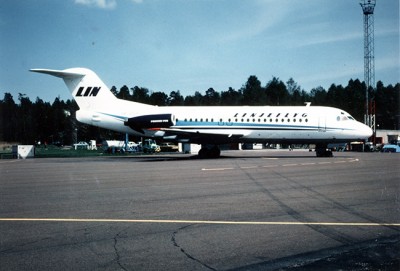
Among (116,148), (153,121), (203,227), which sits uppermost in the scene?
(153,121)

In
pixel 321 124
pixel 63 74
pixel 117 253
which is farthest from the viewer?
pixel 63 74

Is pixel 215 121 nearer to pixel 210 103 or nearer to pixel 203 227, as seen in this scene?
pixel 203 227

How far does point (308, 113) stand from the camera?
29.8m

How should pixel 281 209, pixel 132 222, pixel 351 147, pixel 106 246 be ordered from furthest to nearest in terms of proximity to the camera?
pixel 351 147
pixel 281 209
pixel 132 222
pixel 106 246

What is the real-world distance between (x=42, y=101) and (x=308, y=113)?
143m

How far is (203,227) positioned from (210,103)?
138 metres

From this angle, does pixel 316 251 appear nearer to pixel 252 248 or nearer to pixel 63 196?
pixel 252 248


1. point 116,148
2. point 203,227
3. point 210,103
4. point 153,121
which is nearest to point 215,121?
point 153,121

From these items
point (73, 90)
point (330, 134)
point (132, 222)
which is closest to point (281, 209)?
point (132, 222)

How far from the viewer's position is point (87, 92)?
32750 millimetres

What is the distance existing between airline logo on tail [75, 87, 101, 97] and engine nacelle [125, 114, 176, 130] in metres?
4.51

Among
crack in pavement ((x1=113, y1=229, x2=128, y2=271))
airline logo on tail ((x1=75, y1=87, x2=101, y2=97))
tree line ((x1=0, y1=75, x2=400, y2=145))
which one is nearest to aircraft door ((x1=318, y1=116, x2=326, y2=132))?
airline logo on tail ((x1=75, y1=87, x2=101, y2=97))

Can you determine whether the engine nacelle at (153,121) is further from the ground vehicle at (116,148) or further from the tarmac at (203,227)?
the ground vehicle at (116,148)

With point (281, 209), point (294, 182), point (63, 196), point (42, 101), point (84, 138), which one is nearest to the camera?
point (281, 209)
